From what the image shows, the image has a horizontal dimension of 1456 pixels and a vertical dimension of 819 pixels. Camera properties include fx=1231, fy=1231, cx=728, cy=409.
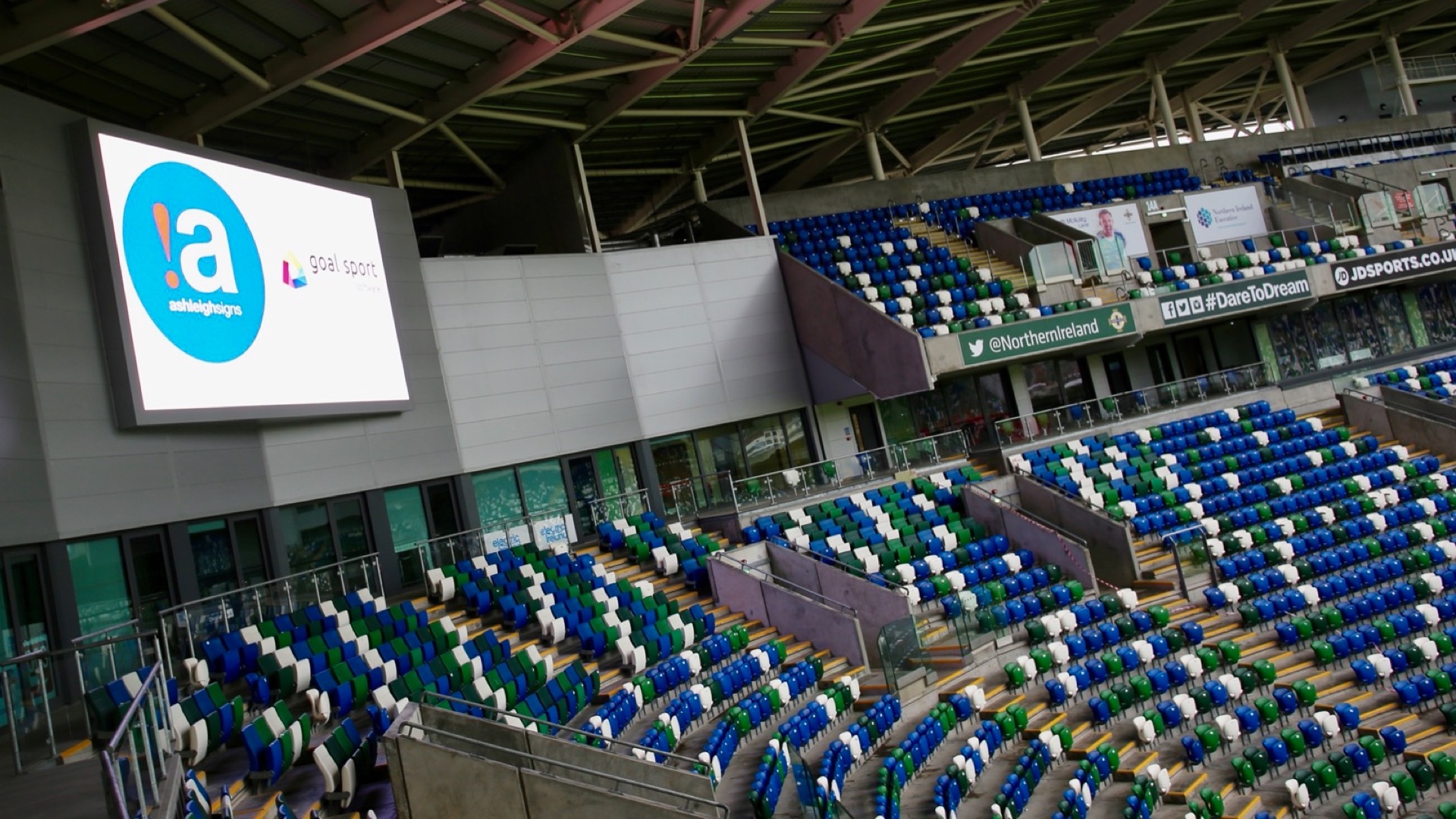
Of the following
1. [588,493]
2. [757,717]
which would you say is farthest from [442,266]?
[757,717]

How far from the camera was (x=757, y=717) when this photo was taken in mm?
14680

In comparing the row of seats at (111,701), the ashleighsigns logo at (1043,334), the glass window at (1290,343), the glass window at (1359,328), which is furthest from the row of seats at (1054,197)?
the row of seats at (111,701)

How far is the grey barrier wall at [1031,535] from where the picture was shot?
2103cm

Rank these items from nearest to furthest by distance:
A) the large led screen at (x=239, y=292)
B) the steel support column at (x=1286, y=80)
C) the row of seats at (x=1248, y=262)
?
the large led screen at (x=239, y=292) → the row of seats at (x=1248, y=262) → the steel support column at (x=1286, y=80)

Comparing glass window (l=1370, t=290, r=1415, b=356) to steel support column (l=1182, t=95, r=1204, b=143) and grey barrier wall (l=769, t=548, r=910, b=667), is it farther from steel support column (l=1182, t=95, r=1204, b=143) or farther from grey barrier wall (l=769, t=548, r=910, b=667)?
grey barrier wall (l=769, t=548, r=910, b=667)

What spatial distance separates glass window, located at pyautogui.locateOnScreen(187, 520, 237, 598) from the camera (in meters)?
16.2

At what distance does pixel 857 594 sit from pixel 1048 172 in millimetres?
19221

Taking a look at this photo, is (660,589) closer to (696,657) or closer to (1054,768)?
(696,657)

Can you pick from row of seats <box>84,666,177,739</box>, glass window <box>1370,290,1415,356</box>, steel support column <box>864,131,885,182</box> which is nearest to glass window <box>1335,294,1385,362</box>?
glass window <box>1370,290,1415,356</box>

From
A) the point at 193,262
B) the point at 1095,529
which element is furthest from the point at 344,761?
the point at 1095,529

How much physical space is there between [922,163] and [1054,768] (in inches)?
1060

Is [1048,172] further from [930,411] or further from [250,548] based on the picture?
[250,548]

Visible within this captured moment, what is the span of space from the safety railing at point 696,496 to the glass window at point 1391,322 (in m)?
19.1

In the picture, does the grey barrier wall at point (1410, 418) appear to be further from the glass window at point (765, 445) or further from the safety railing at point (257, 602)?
the safety railing at point (257, 602)
